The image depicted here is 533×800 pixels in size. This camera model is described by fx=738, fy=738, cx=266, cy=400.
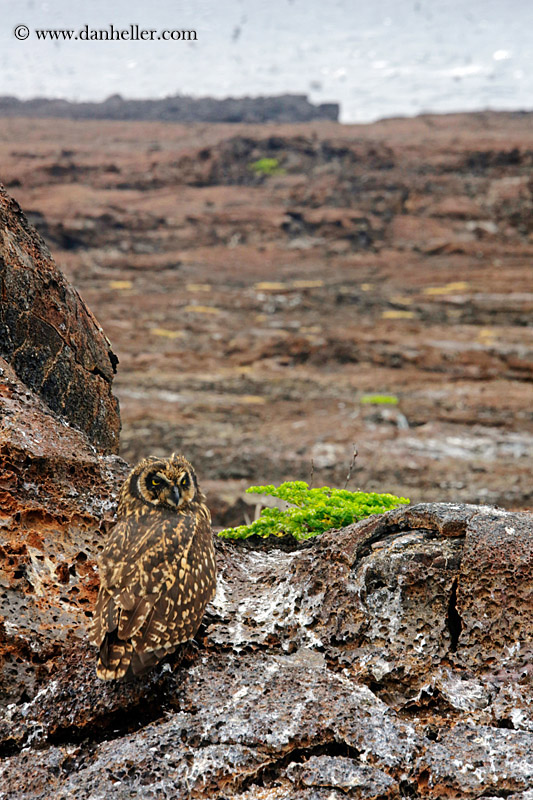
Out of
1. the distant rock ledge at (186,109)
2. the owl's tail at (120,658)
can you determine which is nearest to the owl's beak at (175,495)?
the owl's tail at (120,658)

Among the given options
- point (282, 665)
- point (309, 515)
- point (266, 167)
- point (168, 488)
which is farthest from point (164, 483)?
point (266, 167)

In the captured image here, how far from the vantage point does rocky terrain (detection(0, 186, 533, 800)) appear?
3.71 meters

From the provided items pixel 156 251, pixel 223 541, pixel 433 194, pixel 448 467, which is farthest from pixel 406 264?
pixel 223 541

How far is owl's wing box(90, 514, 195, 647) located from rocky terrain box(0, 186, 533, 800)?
1.81 feet

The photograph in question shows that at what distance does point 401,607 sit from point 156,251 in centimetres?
3873

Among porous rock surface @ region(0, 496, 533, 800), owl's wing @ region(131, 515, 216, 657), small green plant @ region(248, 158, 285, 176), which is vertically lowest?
porous rock surface @ region(0, 496, 533, 800)

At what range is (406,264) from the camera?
3828 centimetres

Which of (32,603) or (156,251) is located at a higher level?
(156,251)

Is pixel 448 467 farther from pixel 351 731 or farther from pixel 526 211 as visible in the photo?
pixel 526 211

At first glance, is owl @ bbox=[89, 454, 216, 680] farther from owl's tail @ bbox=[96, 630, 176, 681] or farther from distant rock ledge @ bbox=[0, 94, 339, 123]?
distant rock ledge @ bbox=[0, 94, 339, 123]

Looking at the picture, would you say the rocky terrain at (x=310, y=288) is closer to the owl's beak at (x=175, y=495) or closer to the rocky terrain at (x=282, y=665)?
the rocky terrain at (x=282, y=665)

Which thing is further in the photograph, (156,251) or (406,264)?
(156,251)

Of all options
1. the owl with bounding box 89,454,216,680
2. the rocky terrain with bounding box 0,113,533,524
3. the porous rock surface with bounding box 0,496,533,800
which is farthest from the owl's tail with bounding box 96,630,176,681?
the rocky terrain with bounding box 0,113,533,524

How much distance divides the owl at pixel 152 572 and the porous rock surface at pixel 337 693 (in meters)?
0.39
